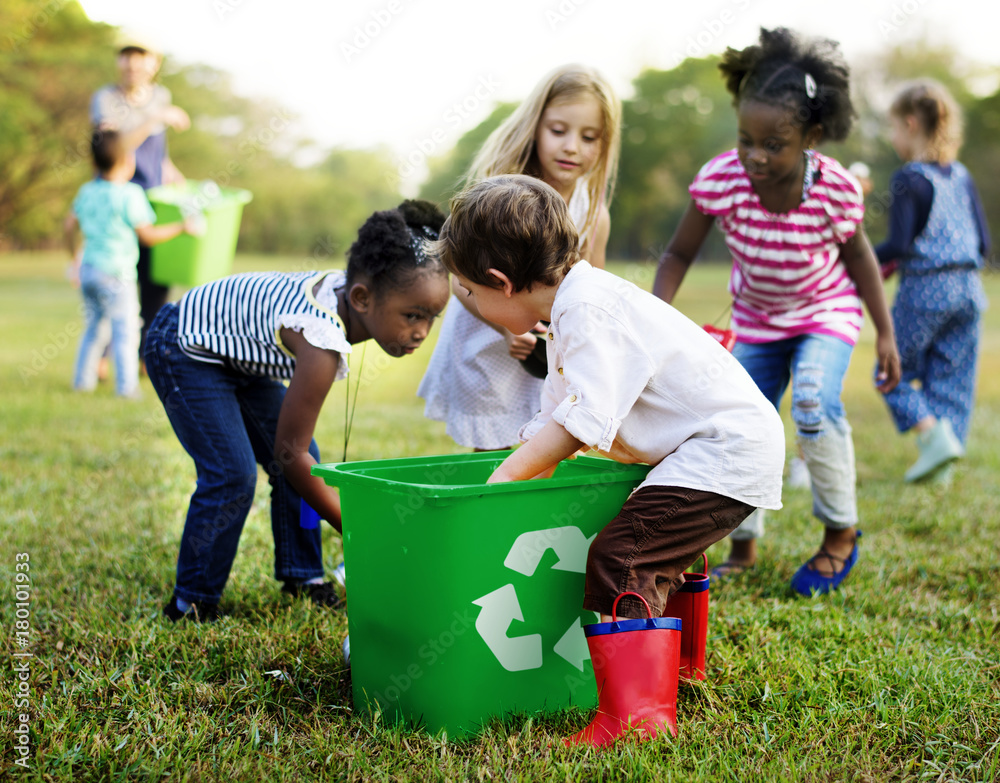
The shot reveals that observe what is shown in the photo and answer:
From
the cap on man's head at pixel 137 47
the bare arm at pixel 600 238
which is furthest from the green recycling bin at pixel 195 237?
the bare arm at pixel 600 238

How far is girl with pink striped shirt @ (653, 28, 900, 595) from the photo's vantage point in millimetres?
2420

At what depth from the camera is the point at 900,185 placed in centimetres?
433

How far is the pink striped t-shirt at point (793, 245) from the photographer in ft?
8.14

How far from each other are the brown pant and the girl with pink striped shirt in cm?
92

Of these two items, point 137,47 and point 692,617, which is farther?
point 137,47

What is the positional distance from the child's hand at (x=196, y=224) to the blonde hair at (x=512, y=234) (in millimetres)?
4089

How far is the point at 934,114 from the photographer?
4199 millimetres

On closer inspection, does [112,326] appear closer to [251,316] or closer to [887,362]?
[251,316]

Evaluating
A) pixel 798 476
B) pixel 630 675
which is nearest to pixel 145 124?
pixel 798 476

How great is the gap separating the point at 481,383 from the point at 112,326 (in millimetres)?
4011

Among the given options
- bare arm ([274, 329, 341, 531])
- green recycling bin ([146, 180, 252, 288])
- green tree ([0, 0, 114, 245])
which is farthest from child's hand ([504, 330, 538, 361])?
green tree ([0, 0, 114, 245])

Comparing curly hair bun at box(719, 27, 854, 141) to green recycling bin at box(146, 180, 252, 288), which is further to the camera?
green recycling bin at box(146, 180, 252, 288)

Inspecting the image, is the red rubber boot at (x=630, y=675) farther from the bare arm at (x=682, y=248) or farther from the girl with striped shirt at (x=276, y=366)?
the bare arm at (x=682, y=248)

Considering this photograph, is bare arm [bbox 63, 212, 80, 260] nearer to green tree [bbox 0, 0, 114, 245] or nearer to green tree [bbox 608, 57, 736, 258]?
green tree [bbox 0, 0, 114, 245]
